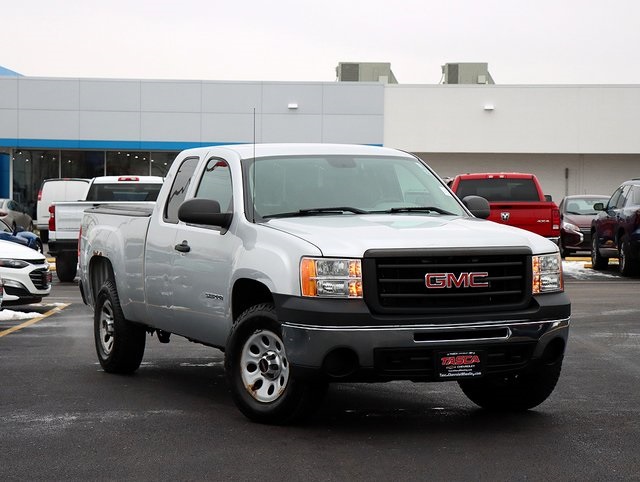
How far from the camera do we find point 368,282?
24.5ft

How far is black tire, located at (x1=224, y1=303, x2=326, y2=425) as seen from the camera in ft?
25.4

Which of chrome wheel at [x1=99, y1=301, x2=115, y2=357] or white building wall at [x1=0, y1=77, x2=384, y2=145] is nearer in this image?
chrome wheel at [x1=99, y1=301, x2=115, y2=357]

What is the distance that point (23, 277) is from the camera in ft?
54.5

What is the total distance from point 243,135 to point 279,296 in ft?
136

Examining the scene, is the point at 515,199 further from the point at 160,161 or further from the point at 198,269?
the point at 160,161

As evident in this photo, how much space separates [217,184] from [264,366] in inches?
73.1

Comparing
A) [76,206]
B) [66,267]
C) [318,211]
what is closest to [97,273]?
[318,211]

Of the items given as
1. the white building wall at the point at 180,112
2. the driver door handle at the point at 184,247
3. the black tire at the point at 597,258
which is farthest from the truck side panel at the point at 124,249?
the white building wall at the point at 180,112

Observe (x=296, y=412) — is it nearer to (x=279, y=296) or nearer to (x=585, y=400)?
(x=279, y=296)

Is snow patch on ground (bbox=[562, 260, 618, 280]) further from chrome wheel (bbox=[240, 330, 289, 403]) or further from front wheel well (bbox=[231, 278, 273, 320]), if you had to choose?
chrome wheel (bbox=[240, 330, 289, 403])

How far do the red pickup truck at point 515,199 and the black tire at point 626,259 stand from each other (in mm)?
1666

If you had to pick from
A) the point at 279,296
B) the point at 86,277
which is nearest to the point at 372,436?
the point at 279,296

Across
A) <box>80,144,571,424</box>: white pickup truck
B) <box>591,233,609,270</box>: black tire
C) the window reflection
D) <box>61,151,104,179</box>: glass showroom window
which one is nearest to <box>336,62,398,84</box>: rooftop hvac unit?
the window reflection

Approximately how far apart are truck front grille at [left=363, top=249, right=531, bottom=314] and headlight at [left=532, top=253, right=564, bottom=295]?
3.6 inches
